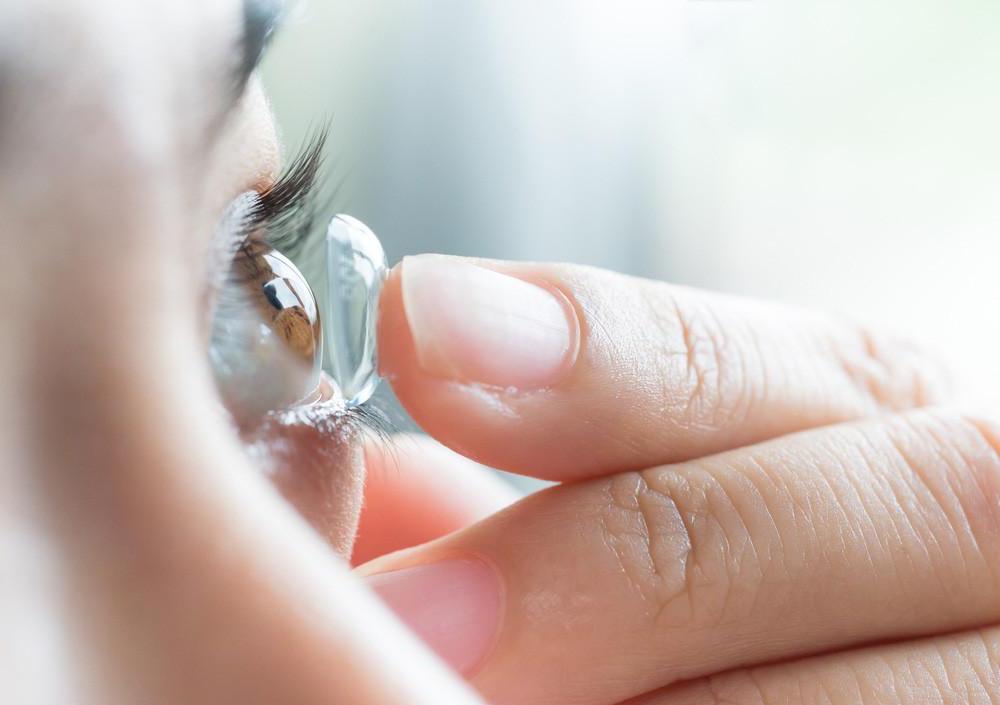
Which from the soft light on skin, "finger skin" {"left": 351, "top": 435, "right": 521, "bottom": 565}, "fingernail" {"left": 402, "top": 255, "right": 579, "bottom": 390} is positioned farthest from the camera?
"finger skin" {"left": 351, "top": 435, "right": 521, "bottom": 565}

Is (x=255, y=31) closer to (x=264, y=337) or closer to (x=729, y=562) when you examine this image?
(x=264, y=337)

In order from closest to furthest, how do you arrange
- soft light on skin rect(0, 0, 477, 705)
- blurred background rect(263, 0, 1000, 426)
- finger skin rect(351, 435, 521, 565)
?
soft light on skin rect(0, 0, 477, 705) < finger skin rect(351, 435, 521, 565) < blurred background rect(263, 0, 1000, 426)

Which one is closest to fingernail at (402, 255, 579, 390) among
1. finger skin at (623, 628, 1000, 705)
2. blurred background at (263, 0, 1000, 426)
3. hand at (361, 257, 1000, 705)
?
hand at (361, 257, 1000, 705)

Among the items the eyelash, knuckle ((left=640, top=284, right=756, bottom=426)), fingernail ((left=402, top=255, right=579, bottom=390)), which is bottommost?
knuckle ((left=640, top=284, right=756, bottom=426))

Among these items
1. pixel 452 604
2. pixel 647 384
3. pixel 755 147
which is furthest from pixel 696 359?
pixel 755 147

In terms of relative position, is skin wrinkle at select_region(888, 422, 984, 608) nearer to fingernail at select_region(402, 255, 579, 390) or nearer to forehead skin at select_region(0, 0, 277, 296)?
fingernail at select_region(402, 255, 579, 390)

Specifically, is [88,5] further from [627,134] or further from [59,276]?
[627,134]

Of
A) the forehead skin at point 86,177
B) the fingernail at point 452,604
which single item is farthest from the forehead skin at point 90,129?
the fingernail at point 452,604

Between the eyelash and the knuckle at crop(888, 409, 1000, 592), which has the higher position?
the eyelash

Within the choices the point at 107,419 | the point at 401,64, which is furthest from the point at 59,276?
the point at 401,64
